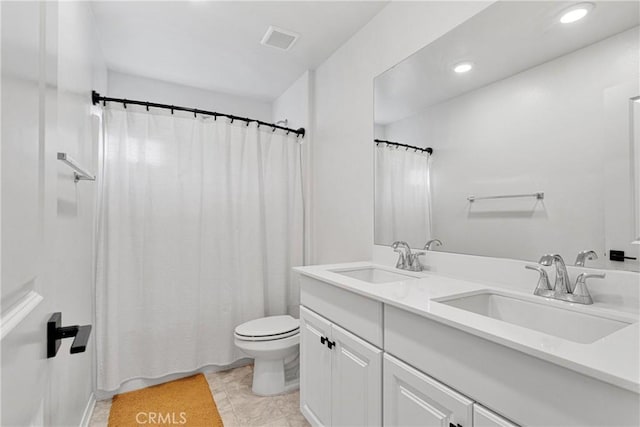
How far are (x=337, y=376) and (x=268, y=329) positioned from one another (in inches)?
32.3

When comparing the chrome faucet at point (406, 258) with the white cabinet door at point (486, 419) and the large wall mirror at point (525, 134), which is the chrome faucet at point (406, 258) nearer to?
the large wall mirror at point (525, 134)

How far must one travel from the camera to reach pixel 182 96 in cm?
292

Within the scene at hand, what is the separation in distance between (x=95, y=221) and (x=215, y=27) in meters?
1.48

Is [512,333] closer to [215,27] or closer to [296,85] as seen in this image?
[215,27]

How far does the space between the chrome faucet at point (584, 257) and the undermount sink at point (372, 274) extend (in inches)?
30.0

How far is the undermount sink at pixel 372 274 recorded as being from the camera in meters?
1.70

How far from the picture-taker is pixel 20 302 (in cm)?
47

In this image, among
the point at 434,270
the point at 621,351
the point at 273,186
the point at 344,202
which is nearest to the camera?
the point at 621,351

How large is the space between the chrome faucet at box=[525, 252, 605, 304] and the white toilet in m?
1.47

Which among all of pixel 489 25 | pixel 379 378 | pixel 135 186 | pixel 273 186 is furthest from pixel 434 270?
pixel 135 186

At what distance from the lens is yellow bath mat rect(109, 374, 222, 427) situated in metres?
1.77

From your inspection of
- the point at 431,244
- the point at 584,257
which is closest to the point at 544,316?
the point at 584,257

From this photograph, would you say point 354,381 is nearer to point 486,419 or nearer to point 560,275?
point 486,419

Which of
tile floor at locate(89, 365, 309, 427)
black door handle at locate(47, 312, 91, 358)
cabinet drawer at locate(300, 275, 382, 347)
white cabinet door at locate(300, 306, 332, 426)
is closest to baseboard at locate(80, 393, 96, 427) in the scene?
tile floor at locate(89, 365, 309, 427)
